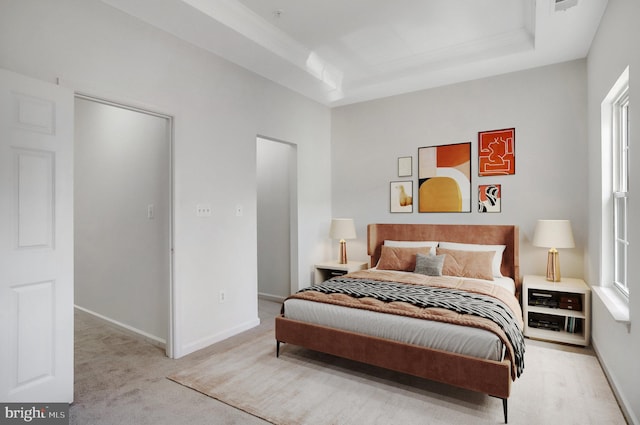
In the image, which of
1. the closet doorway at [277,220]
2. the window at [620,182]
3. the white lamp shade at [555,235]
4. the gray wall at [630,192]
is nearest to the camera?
the gray wall at [630,192]

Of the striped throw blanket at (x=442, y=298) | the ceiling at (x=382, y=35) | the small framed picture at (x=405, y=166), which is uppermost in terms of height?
the ceiling at (x=382, y=35)

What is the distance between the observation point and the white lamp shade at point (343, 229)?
472cm

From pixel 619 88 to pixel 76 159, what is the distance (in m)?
5.24

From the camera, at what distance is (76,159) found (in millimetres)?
4129

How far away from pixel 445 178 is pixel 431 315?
92.3 inches

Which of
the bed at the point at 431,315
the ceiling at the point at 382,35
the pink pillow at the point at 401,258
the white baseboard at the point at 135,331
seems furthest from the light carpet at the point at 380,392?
the ceiling at the point at 382,35

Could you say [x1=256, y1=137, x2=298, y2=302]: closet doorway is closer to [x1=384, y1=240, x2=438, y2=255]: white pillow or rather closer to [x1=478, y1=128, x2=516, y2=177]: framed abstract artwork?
[x1=384, y1=240, x2=438, y2=255]: white pillow

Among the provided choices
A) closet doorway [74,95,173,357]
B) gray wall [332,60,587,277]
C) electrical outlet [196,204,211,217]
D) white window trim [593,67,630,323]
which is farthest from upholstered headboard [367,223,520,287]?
closet doorway [74,95,173,357]

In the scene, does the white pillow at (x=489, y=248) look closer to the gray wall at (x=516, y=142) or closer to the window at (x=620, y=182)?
the gray wall at (x=516, y=142)

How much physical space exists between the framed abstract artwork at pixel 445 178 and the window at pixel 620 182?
1.50 m

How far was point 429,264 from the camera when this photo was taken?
12.3ft

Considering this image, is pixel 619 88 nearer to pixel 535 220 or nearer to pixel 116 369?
pixel 535 220

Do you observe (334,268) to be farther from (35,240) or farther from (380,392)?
(35,240)

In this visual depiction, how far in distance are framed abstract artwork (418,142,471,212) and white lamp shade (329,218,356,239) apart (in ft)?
3.05
